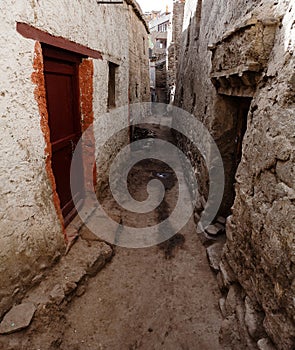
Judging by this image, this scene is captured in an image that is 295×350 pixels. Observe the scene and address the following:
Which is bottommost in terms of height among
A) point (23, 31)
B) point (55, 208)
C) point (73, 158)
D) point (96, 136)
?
point (55, 208)

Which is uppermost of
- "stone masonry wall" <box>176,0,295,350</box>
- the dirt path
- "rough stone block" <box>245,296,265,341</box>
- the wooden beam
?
the wooden beam

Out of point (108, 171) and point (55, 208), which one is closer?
point (55, 208)

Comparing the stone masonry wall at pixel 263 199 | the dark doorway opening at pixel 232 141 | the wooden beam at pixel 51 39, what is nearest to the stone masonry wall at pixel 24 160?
the wooden beam at pixel 51 39

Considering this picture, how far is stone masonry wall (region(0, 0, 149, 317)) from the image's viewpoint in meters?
2.04

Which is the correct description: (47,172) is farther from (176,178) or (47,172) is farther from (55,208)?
(176,178)

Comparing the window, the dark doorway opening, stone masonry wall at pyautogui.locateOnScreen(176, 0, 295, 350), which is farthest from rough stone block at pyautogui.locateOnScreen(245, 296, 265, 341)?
the window

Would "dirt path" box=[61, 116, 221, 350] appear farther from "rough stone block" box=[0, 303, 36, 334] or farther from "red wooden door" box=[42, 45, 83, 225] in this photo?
"red wooden door" box=[42, 45, 83, 225]

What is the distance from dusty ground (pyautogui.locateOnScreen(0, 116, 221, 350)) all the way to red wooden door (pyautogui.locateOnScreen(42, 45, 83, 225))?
701mm

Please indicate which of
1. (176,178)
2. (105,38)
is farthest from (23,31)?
(176,178)

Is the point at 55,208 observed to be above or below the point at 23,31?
below

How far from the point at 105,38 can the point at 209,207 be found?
3283 millimetres

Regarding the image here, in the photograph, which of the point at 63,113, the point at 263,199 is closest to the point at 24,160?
the point at 63,113

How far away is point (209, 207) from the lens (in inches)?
148

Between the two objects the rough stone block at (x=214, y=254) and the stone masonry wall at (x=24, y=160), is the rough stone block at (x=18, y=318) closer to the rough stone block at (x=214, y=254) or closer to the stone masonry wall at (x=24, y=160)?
the stone masonry wall at (x=24, y=160)
